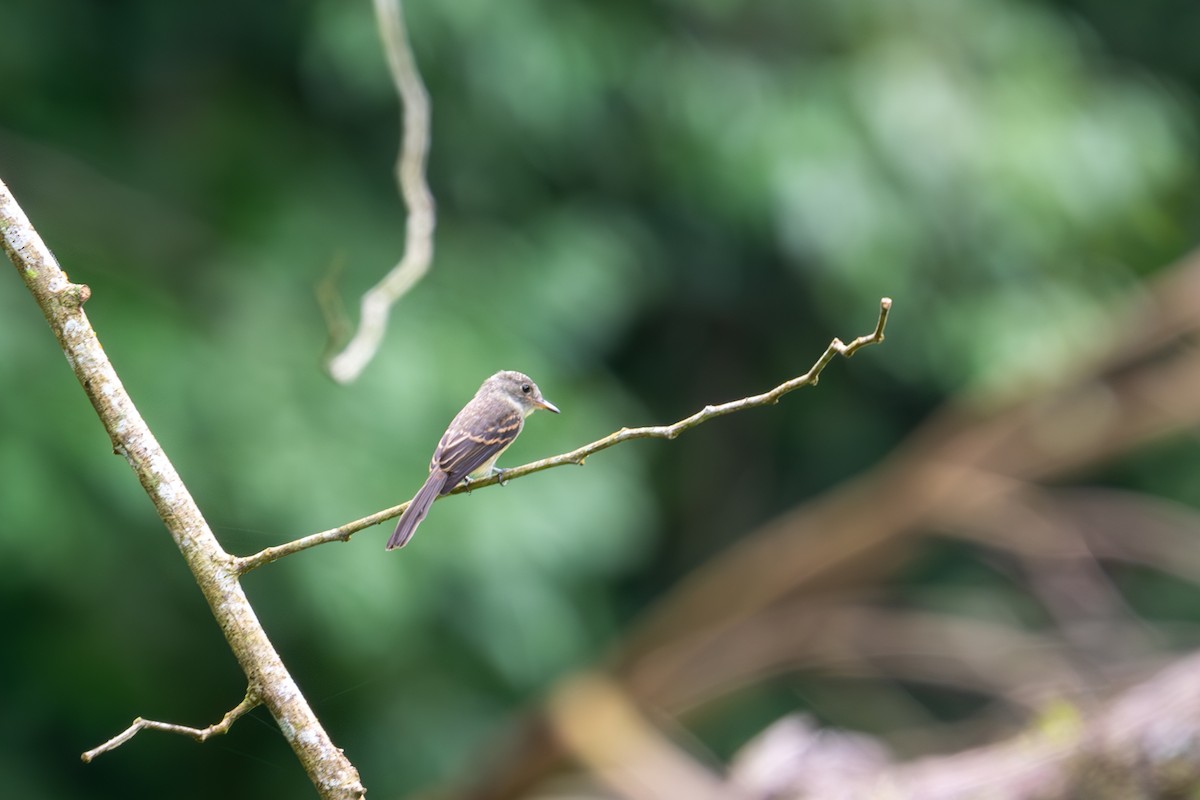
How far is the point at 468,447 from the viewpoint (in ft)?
11.4

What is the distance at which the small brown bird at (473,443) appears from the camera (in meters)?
3.18

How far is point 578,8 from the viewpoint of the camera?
8.20 m

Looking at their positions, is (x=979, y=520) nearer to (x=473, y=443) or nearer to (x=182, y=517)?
(x=473, y=443)

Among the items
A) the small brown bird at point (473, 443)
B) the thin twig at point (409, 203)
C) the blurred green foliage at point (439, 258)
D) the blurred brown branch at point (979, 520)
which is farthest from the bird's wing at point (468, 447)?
the blurred brown branch at point (979, 520)

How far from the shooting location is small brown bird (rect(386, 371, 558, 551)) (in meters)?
3.18

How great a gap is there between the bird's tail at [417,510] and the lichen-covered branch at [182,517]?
2.40 ft

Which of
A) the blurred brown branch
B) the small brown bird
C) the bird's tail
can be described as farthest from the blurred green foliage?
the bird's tail

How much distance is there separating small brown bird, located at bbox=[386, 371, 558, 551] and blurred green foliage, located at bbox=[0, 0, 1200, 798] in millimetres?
2846

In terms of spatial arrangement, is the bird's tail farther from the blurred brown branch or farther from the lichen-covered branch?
the blurred brown branch

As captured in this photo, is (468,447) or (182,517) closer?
(182,517)

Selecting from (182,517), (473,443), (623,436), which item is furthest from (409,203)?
(182,517)

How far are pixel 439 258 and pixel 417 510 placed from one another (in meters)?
4.80

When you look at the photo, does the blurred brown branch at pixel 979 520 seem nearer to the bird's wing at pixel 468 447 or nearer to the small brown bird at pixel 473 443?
the small brown bird at pixel 473 443

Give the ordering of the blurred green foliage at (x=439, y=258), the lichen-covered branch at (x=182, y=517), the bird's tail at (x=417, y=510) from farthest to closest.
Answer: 1. the blurred green foliage at (x=439, y=258)
2. the bird's tail at (x=417, y=510)
3. the lichen-covered branch at (x=182, y=517)
